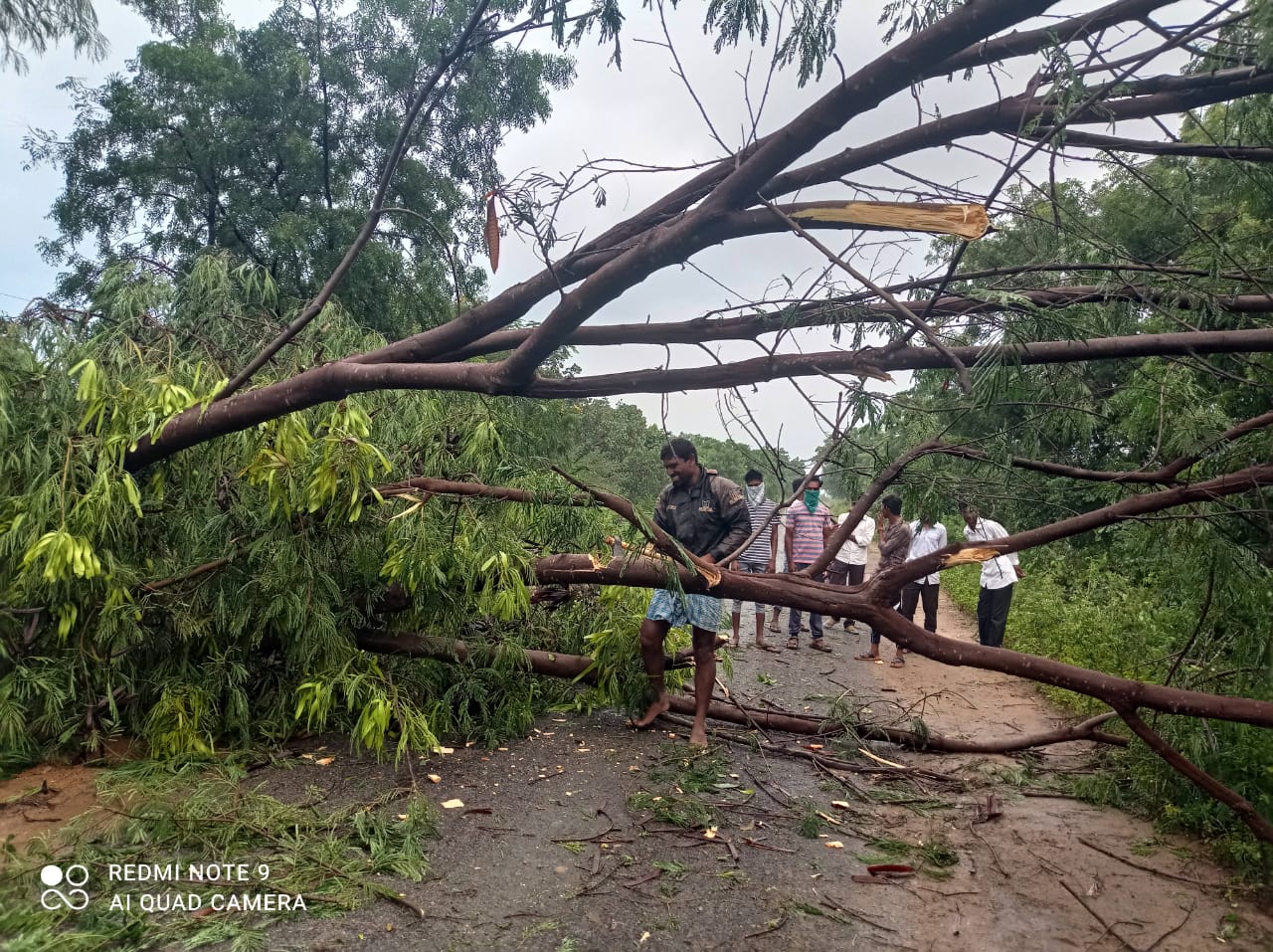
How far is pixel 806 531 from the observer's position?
904 centimetres

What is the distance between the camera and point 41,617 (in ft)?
14.3

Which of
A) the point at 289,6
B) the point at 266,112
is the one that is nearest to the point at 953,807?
the point at 266,112

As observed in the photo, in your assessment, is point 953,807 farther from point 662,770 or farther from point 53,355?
point 53,355

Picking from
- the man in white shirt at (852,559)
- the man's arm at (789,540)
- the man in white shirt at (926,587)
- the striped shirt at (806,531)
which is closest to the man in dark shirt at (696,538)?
the man in white shirt at (926,587)

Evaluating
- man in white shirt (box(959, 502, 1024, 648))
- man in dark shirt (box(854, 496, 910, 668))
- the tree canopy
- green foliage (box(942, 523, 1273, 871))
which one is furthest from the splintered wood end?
man in dark shirt (box(854, 496, 910, 668))

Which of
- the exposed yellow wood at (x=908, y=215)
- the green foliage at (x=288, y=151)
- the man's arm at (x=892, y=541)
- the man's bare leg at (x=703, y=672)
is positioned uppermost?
the green foliage at (x=288, y=151)

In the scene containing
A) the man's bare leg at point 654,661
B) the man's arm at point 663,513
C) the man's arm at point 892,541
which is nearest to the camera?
the man's bare leg at point 654,661

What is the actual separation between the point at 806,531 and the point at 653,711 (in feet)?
14.0

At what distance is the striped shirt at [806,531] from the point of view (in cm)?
888

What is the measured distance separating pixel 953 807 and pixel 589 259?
3.32m

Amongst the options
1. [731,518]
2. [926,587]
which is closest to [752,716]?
[731,518]

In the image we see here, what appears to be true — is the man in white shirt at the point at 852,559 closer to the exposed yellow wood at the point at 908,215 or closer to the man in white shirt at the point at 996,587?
the man in white shirt at the point at 996,587

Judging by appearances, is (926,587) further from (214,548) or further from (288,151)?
(288,151)

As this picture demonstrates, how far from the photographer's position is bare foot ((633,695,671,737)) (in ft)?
17.1
